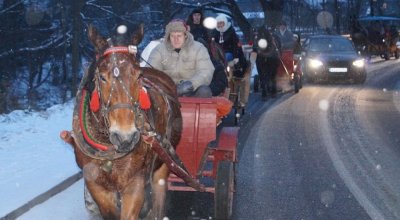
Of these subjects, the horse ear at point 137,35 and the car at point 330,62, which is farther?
the car at point 330,62

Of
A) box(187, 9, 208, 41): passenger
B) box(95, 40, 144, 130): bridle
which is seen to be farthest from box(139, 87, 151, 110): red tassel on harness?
box(187, 9, 208, 41): passenger

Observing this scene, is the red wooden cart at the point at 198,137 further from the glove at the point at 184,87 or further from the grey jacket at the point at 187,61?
the grey jacket at the point at 187,61

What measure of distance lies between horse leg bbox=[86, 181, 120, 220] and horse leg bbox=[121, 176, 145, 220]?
134 millimetres

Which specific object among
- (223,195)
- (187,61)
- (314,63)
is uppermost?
(187,61)

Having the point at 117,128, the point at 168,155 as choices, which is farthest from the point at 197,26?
the point at 117,128

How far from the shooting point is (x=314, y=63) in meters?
21.6

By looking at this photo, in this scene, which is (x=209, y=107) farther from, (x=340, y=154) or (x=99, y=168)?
(x=340, y=154)

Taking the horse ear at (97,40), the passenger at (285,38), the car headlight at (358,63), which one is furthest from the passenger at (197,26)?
the car headlight at (358,63)

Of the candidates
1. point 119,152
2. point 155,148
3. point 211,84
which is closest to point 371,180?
point 211,84

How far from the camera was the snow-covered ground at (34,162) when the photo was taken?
6.23 metres

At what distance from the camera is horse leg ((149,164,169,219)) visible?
17.8ft

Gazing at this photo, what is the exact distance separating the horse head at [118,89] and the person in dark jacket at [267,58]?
12.1 m

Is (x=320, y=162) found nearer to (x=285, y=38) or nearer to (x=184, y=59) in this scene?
(x=184, y=59)

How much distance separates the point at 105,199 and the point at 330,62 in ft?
57.6
